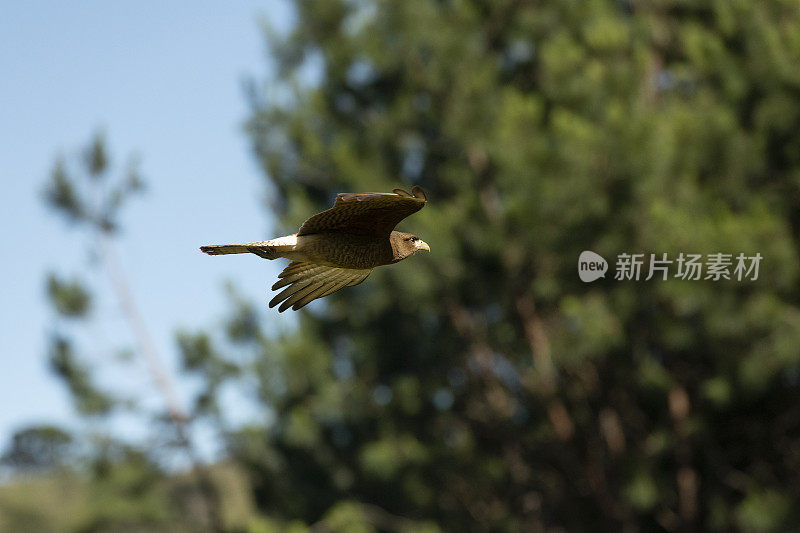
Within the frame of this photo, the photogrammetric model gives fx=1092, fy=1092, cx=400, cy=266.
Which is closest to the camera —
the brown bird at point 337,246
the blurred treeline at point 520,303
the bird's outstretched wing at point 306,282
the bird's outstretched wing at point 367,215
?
the bird's outstretched wing at point 367,215

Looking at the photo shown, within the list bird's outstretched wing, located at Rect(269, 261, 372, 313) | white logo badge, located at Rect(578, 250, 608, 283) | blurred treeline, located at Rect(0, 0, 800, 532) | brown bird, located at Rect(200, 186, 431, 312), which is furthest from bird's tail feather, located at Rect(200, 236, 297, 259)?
white logo badge, located at Rect(578, 250, 608, 283)

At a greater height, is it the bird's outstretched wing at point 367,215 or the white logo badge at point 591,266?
the white logo badge at point 591,266

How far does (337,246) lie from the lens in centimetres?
400

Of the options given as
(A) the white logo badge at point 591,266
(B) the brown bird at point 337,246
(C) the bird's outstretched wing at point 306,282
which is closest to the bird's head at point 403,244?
(B) the brown bird at point 337,246

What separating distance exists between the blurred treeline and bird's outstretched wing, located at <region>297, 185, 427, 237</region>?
6862 millimetres

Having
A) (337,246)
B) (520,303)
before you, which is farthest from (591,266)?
(337,246)

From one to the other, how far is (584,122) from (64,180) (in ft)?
24.6

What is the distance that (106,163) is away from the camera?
15148mm

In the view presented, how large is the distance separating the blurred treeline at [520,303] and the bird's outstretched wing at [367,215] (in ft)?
22.5

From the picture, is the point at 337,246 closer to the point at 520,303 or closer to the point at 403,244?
the point at 403,244

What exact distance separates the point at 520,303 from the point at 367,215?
30.0 ft

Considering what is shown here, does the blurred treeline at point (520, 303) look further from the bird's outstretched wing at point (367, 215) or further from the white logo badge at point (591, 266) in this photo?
the bird's outstretched wing at point (367, 215)

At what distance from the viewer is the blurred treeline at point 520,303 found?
11.1 metres

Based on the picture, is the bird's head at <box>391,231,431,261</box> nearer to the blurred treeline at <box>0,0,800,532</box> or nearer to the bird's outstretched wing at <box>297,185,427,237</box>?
the bird's outstretched wing at <box>297,185,427,237</box>
